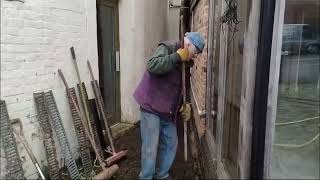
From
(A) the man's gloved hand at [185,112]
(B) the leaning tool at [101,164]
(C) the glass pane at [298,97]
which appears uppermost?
(C) the glass pane at [298,97]

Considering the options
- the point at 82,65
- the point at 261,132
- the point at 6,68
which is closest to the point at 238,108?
the point at 261,132

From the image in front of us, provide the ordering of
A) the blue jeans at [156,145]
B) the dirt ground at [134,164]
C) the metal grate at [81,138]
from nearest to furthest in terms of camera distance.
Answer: the blue jeans at [156,145] < the dirt ground at [134,164] < the metal grate at [81,138]

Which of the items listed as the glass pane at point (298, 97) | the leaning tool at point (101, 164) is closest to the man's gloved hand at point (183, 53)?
the glass pane at point (298, 97)

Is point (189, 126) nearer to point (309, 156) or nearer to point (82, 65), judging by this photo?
point (82, 65)

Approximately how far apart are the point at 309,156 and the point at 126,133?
4099mm

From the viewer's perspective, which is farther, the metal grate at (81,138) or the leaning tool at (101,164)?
the metal grate at (81,138)

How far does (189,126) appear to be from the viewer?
4375mm

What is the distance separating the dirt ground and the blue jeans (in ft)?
1.23

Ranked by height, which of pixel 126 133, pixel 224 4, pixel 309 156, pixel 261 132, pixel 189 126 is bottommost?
pixel 126 133

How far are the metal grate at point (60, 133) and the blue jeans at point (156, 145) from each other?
845mm

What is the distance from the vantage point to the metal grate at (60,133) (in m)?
4.05

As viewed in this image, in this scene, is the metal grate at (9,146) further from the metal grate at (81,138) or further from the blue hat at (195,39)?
the blue hat at (195,39)

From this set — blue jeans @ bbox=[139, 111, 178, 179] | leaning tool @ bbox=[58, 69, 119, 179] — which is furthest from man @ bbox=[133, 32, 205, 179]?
leaning tool @ bbox=[58, 69, 119, 179]

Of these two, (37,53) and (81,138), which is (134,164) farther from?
(37,53)
